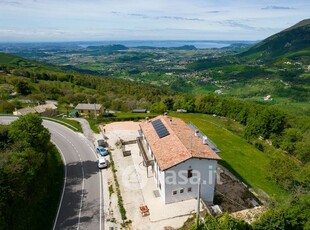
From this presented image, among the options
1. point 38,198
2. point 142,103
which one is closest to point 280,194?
point 38,198

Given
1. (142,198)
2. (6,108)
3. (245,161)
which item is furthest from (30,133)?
(6,108)

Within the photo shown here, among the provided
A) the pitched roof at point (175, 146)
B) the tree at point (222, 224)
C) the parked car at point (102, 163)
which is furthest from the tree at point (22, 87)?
the tree at point (222, 224)

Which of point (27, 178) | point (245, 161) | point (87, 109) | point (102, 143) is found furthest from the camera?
point (87, 109)

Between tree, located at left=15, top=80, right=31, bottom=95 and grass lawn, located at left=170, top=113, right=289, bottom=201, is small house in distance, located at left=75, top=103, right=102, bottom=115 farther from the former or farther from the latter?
tree, located at left=15, top=80, right=31, bottom=95

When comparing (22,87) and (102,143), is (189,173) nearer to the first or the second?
(102,143)

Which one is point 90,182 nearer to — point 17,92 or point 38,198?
point 38,198
